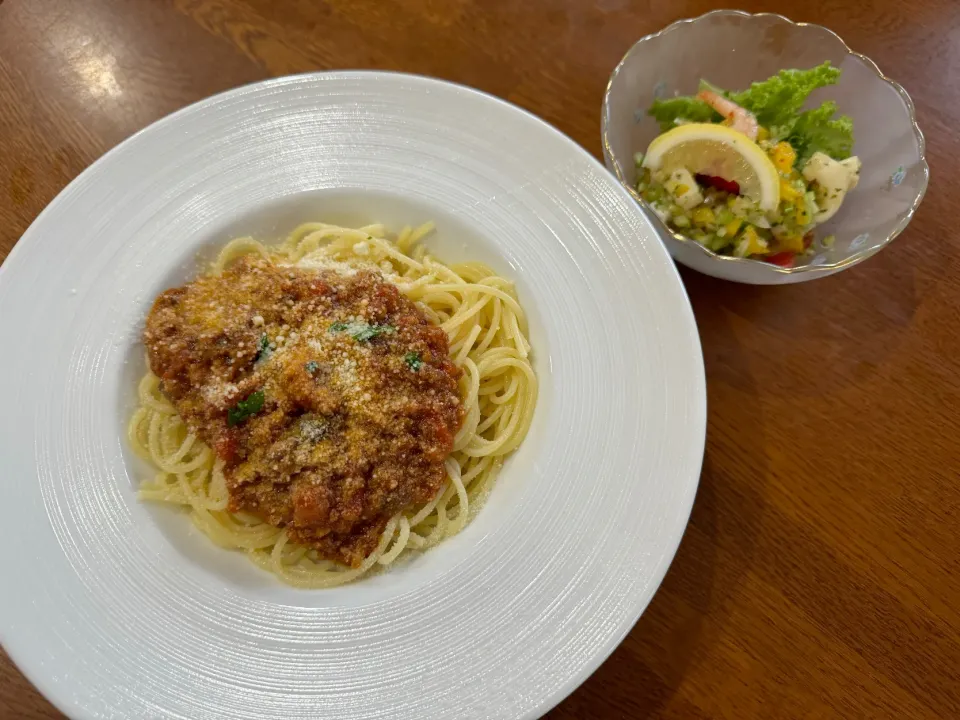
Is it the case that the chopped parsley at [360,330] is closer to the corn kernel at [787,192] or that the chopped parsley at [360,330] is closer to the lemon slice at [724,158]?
the lemon slice at [724,158]

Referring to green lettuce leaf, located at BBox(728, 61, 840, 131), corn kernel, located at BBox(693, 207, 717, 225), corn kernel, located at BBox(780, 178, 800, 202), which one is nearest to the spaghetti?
corn kernel, located at BBox(693, 207, 717, 225)

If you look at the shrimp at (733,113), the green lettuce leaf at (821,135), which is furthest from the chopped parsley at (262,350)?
the green lettuce leaf at (821,135)

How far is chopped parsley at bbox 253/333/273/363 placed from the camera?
261 cm

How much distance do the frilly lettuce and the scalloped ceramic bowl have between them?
0.18 m

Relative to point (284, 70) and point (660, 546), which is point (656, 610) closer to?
point (660, 546)

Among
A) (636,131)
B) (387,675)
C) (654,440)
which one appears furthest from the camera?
(636,131)

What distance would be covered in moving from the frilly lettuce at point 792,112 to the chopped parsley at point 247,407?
2.23 m

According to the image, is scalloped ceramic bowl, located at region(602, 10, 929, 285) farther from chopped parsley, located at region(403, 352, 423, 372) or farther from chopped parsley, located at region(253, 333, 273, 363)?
chopped parsley, located at region(253, 333, 273, 363)

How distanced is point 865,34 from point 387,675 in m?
3.94

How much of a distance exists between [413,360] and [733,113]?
1818 millimetres

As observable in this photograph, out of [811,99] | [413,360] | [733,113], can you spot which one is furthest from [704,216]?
[413,360]

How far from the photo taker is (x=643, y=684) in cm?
262

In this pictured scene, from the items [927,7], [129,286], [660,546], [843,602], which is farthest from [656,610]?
[927,7]

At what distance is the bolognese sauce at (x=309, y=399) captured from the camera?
8.30 feet
